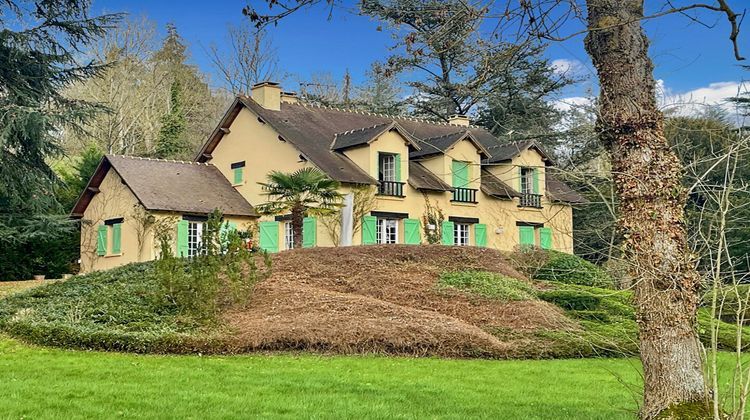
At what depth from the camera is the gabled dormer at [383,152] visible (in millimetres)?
26297

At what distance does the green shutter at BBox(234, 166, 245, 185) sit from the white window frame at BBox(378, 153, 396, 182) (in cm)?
511

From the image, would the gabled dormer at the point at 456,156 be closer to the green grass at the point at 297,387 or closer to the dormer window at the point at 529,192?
the dormer window at the point at 529,192

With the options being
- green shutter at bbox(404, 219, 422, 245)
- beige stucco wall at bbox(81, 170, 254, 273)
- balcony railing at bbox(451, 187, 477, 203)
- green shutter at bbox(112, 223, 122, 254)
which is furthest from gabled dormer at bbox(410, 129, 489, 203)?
green shutter at bbox(112, 223, 122, 254)

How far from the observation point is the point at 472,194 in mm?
28797

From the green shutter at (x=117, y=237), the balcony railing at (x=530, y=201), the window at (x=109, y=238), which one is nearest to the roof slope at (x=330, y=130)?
the balcony railing at (x=530, y=201)

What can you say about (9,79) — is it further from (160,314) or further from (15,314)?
(160,314)

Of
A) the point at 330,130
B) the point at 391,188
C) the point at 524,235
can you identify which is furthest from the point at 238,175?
the point at 524,235

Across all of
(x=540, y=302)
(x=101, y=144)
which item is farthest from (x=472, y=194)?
(x=101, y=144)

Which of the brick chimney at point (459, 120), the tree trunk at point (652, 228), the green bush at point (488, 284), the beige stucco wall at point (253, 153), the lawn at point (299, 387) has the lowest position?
the lawn at point (299, 387)

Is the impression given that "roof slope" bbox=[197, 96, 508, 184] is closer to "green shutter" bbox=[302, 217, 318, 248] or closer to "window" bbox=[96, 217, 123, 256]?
"green shutter" bbox=[302, 217, 318, 248]

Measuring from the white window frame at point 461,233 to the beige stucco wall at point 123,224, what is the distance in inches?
287

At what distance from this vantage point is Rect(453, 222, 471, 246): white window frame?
28.5 metres

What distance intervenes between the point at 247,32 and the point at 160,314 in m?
27.4

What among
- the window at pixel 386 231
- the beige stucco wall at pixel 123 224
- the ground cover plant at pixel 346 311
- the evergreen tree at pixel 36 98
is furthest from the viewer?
the window at pixel 386 231
